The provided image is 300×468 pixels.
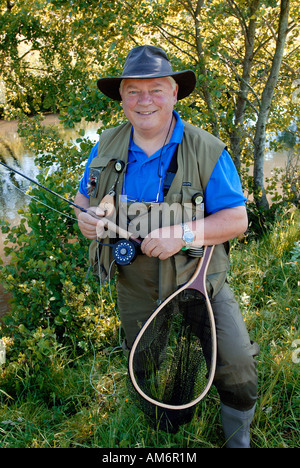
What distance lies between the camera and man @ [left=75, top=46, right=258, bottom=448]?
6.68 feet

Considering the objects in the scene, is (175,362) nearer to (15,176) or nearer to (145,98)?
(145,98)

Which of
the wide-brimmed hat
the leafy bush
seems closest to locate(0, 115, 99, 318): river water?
the leafy bush

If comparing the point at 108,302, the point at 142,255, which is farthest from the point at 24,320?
the point at 142,255

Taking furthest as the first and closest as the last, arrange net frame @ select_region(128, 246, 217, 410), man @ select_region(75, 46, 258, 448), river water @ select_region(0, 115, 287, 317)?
river water @ select_region(0, 115, 287, 317)
man @ select_region(75, 46, 258, 448)
net frame @ select_region(128, 246, 217, 410)

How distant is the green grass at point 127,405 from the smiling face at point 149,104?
1640 millimetres

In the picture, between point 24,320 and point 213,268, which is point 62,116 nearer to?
point 24,320

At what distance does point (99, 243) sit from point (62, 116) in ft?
7.84

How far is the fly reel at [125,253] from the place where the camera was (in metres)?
2.16

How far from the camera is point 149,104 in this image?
2145 mm

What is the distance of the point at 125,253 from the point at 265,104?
3960 millimetres

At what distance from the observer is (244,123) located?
19.7ft

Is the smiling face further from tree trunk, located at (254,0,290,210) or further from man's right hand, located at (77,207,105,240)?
tree trunk, located at (254,0,290,210)

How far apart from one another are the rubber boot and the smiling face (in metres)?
1.52

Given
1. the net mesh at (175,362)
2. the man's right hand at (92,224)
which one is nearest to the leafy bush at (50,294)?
the man's right hand at (92,224)
